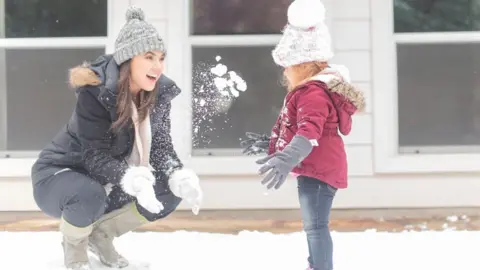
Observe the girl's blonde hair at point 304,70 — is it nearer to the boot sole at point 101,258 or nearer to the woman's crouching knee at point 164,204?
the woman's crouching knee at point 164,204

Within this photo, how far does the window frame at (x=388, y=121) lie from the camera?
3.36m

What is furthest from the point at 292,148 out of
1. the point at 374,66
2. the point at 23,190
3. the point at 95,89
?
the point at 23,190

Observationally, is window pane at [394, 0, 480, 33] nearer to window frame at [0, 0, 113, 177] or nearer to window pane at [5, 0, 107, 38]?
window frame at [0, 0, 113, 177]

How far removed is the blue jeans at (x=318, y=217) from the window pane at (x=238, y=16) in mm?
1673

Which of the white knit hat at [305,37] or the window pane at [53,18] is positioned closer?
the white knit hat at [305,37]

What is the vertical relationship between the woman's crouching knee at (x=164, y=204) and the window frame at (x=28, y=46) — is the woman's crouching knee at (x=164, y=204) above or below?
below

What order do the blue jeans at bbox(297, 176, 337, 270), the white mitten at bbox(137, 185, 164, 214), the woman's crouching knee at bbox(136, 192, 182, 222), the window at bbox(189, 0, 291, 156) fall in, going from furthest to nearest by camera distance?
the window at bbox(189, 0, 291, 156) < the woman's crouching knee at bbox(136, 192, 182, 222) < the blue jeans at bbox(297, 176, 337, 270) < the white mitten at bbox(137, 185, 164, 214)

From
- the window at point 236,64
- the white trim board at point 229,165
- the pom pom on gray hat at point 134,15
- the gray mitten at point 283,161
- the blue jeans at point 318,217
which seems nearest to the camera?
the gray mitten at point 283,161

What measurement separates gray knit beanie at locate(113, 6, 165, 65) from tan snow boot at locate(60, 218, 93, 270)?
24.9 inches

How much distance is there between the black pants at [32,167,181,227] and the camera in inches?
80.6

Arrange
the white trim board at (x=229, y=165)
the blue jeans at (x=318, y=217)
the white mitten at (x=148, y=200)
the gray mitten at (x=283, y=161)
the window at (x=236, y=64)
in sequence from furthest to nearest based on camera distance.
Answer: the window at (x=236, y=64) → the white trim board at (x=229, y=165) → the blue jeans at (x=318, y=217) → the white mitten at (x=148, y=200) → the gray mitten at (x=283, y=161)

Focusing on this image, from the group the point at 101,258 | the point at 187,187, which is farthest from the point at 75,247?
the point at 187,187

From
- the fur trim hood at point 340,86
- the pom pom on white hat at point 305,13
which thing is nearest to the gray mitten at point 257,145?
the fur trim hood at point 340,86

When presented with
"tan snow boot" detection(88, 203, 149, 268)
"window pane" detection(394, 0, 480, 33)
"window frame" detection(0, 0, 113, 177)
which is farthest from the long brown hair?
"window pane" detection(394, 0, 480, 33)
